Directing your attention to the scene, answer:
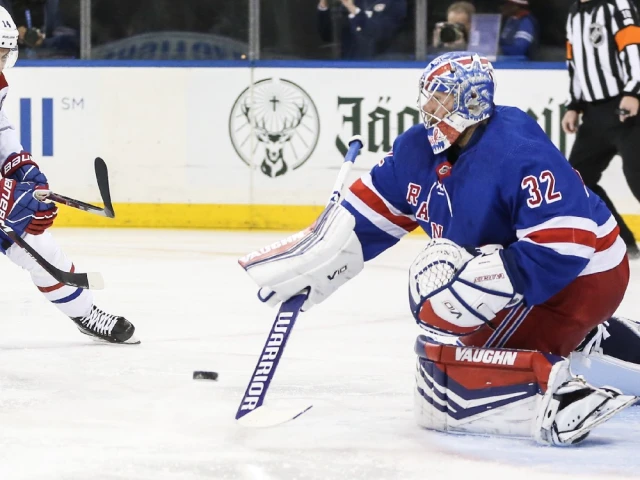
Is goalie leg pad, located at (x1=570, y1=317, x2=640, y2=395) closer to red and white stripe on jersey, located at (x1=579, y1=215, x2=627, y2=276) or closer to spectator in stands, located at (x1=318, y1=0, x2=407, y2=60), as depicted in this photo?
red and white stripe on jersey, located at (x1=579, y1=215, x2=627, y2=276)

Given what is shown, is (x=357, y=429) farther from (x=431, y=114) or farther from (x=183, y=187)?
(x=183, y=187)

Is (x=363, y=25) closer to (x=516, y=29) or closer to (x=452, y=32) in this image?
(x=452, y=32)

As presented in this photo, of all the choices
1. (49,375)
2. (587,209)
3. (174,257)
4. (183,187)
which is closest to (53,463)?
(49,375)

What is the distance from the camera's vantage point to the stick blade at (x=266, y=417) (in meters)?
2.39

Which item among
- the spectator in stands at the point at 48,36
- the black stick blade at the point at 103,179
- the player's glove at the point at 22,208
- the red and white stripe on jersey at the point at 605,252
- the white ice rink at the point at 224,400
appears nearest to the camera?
the white ice rink at the point at 224,400

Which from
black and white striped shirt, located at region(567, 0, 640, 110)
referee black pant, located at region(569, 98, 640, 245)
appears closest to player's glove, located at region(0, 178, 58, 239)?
referee black pant, located at region(569, 98, 640, 245)

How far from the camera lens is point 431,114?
7.84ft

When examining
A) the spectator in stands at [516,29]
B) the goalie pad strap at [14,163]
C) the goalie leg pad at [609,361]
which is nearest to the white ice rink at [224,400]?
the goalie leg pad at [609,361]

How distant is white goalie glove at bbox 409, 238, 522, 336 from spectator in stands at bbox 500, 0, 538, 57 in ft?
13.4

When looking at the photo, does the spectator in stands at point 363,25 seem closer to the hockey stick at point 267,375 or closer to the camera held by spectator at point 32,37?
the camera held by spectator at point 32,37

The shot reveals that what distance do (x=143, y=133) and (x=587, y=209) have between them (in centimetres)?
444

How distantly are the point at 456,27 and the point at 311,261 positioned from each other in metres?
4.06

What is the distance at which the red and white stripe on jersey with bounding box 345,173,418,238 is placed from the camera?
2.56 meters

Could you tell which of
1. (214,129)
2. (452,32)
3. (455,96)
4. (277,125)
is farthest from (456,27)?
(455,96)
